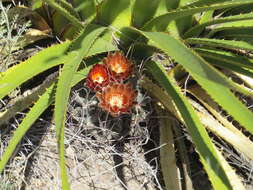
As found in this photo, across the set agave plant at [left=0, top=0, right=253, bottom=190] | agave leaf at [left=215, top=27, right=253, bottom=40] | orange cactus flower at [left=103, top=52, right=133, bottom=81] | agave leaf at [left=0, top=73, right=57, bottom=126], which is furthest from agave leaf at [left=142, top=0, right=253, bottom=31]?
agave leaf at [left=0, top=73, right=57, bottom=126]

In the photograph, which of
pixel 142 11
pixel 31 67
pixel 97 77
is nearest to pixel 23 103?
pixel 31 67

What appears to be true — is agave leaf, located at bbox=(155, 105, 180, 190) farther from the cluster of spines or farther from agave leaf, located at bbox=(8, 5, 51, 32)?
agave leaf, located at bbox=(8, 5, 51, 32)

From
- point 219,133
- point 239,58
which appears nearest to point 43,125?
point 219,133

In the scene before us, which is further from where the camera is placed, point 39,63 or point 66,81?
point 39,63

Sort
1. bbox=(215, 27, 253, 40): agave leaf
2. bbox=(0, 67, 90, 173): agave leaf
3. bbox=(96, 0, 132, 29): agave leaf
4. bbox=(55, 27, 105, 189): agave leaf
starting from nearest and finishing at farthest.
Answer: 1. bbox=(55, 27, 105, 189): agave leaf
2. bbox=(0, 67, 90, 173): agave leaf
3. bbox=(96, 0, 132, 29): agave leaf
4. bbox=(215, 27, 253, 40): agave leaf

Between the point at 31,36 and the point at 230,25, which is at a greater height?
the point at 31,36

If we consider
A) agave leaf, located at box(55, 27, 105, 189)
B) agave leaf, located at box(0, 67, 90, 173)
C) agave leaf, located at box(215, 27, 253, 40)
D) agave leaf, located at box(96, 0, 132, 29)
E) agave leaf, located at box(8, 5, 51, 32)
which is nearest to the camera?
agave leaf, located at box(55, 27, 105, 189)

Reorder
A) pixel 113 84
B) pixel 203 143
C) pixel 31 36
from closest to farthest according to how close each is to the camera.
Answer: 1. pixel 203 143
2. pixel 113 84
3. pixel 31 36

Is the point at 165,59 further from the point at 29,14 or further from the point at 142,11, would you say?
the point at 29,14
